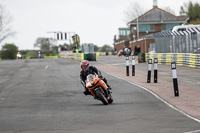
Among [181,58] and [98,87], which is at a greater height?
[181,58]

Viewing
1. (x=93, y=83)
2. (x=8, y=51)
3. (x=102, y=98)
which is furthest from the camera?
(x=8, y=51)

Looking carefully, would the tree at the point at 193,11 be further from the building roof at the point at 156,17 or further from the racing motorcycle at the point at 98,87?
the racing motorcycle at the point at 98,87

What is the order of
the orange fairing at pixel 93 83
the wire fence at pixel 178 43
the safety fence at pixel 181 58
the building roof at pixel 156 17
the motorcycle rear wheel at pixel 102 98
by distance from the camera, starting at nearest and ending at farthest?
the motorcycle rear wheel at pixel 102 98, the orange fairing at pixel 93 83, the safety fence at pixel 181 58, the wire fence at pixel 178 43, the building roof at pixel 156 17

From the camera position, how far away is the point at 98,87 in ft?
40.7

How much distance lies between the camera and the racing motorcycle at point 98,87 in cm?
1223

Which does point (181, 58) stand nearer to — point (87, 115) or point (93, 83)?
point (93, 83)

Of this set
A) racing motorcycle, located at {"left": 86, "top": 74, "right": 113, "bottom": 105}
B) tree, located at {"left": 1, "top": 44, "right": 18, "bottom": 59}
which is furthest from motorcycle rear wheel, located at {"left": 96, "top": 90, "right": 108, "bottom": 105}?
tree, located at {"left": 1, "top": 44, "right": 18, "bottom": 59}

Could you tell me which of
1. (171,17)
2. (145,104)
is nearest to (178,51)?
(145,104)

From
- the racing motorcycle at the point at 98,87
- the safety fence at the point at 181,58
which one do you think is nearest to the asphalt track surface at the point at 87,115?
the racing motorcycle at the point at 98,87

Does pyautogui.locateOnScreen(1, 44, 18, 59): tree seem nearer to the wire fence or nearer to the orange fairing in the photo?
the wire fence

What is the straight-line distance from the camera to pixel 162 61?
38.2 metres

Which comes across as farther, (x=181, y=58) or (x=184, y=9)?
(x=184, y=9)

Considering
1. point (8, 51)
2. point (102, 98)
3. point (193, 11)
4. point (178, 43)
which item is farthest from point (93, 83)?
point (8, 51)

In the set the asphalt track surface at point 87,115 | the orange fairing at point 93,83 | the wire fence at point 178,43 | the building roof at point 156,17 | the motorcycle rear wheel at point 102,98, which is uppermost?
the building roof at point 156,17
